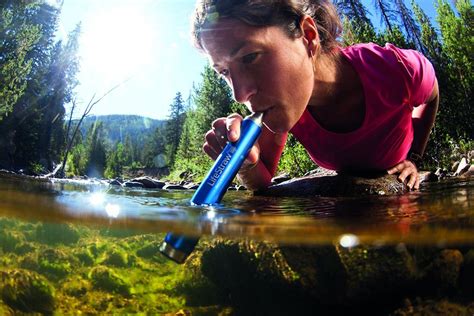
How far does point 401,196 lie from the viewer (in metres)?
0.70

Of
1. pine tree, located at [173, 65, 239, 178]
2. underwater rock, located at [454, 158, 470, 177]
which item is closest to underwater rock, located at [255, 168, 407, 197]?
underwater rock, located at [454, 158, 470, 177]

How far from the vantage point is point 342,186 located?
755 mm

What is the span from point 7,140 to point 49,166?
0.18m

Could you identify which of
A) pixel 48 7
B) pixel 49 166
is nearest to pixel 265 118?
pixel 49 166

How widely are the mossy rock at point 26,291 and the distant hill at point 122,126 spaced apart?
1374mm

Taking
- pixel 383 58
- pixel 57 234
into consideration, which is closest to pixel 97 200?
pixel 57 234

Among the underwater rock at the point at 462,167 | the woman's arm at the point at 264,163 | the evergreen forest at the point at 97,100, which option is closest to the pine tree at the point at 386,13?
the evergreen forest at the point at 97,100

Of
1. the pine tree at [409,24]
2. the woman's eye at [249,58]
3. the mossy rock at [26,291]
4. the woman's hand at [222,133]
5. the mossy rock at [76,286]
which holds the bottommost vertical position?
the mossy rock at [26,291]

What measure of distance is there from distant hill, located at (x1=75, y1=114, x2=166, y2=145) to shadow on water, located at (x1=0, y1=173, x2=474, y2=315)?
1.40 meters

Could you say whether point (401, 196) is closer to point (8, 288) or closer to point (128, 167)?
point (8, 288)

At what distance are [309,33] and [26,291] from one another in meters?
0.52

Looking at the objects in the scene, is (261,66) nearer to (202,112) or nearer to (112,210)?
(112,210)

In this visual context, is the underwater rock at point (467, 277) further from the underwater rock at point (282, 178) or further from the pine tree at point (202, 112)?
the pine tree at point (202, 112)

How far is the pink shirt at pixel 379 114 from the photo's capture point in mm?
793
